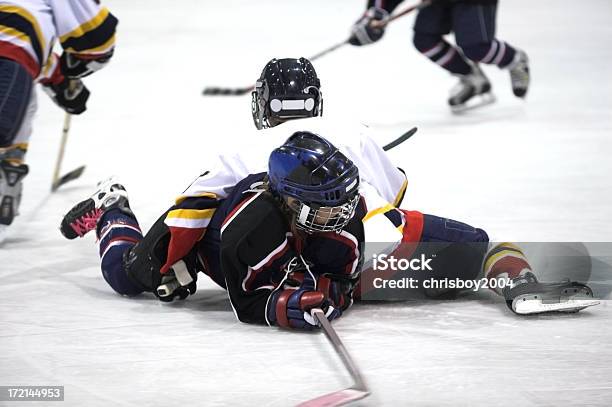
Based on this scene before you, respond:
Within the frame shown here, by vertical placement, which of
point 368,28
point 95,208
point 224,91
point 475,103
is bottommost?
point 224,91

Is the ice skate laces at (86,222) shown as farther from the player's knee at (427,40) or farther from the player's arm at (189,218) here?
the player's knee at (427,40)

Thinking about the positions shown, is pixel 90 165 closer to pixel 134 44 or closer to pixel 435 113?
pixel 435 113

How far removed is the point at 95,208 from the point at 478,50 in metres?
3.10

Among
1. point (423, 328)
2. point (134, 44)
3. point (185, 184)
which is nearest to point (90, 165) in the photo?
point (185, 184)

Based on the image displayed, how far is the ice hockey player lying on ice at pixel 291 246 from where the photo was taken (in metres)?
2.68

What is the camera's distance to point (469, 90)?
6.18 meters

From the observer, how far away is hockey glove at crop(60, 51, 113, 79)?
4184 millimetres

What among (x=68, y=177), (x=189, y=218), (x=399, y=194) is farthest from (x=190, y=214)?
(x=68, y=177)

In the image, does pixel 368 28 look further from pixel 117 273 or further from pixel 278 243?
pixel 278 243

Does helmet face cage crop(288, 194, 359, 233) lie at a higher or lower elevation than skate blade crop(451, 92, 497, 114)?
higher

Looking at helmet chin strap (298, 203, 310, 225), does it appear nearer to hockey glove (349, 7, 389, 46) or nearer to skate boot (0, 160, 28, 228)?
skate boot (0, 160, 28, 228)

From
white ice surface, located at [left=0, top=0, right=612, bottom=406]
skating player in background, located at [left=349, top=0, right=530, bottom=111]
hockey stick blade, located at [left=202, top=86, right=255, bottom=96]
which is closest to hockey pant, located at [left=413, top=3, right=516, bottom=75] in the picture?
skating player in background, located at [left=349, top=0, right=530, bottom=111]

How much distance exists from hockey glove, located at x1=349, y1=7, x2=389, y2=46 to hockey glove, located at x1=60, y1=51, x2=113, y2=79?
2.17 metres

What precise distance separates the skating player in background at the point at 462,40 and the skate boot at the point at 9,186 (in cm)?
268
